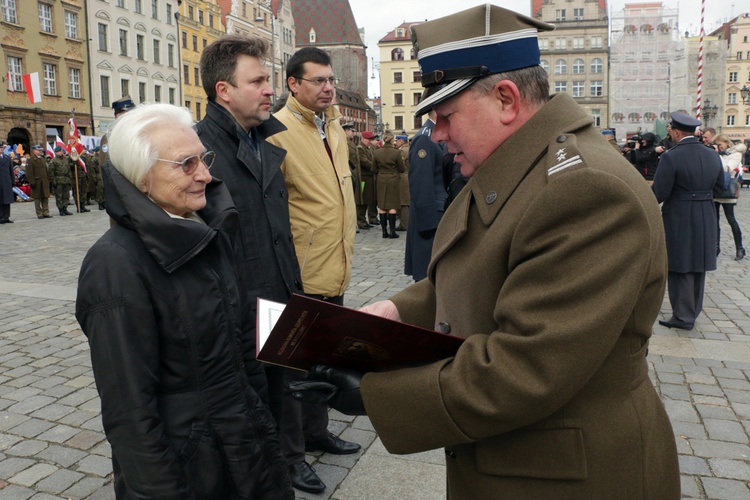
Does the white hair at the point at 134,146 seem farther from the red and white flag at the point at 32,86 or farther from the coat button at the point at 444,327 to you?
the red and white flag at the point at 32,86

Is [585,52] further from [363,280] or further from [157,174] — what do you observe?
[157,174]

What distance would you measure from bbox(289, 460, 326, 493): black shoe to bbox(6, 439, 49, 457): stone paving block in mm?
1628

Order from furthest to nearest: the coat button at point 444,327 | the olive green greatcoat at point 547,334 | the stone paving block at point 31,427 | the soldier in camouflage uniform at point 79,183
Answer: the soldier in camouflage uniform at point 79,183 → the stone paving block at point 31,427 → the coat button at point 444,327 → the olive green greatcoat at point 547,334

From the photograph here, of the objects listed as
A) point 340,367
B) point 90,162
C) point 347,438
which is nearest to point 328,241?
point 347,438

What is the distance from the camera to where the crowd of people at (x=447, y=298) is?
4.13 feet

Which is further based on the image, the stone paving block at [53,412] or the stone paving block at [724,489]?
the stone paving block at [53,412]

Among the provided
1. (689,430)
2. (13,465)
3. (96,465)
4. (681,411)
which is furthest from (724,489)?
(13,465)

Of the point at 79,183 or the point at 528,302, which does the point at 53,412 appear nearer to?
the point at 528,302

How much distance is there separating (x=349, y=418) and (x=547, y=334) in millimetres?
3251

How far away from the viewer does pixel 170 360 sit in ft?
6.61

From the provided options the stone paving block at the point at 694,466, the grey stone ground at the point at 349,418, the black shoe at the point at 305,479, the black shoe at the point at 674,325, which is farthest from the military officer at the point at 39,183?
the stone paving block at the point at 694,466

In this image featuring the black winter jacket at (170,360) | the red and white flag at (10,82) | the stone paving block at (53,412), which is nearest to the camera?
the black winter jacket at (170,360)

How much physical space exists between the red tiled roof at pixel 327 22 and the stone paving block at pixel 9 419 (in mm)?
92784

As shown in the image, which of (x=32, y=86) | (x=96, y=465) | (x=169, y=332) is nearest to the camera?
(x=169, y=332)
